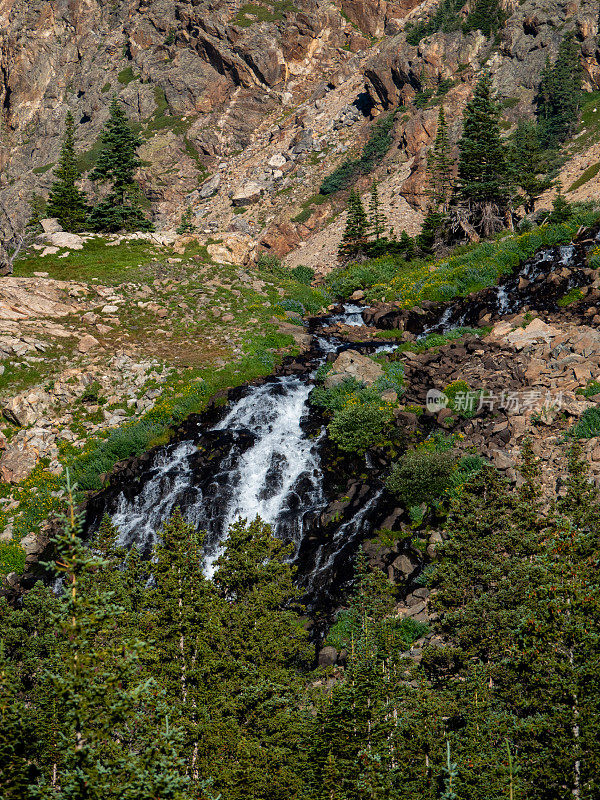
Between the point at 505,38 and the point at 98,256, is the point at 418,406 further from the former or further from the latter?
the point at 505,38

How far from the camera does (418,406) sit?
28688 millimetres

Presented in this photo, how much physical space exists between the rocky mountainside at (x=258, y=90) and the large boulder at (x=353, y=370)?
121ft

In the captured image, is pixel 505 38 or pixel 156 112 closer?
pixel 505 38

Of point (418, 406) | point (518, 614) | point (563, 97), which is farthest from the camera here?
point (563, 97)

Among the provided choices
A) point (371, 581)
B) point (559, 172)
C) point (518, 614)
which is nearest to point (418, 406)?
point (371, 581)

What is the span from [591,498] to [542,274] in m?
26.7

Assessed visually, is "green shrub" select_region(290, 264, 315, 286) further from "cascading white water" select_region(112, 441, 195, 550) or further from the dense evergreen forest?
the dense evergreen forest

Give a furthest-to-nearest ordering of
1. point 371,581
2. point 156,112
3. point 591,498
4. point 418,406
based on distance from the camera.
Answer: point 156,112
point 418,406
point 371,581
point 591,498

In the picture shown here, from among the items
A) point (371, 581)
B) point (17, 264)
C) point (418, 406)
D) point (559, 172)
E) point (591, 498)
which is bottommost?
point (559, 172)

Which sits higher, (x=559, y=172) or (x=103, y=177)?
(x=103, y=177)

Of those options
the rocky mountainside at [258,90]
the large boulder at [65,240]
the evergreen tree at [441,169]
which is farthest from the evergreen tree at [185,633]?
the evergreen tree at [441,169]

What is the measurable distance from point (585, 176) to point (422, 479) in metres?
49.2

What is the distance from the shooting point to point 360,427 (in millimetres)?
27234

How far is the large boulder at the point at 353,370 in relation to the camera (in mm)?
31953
